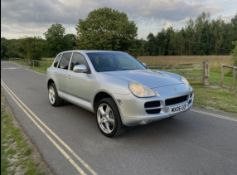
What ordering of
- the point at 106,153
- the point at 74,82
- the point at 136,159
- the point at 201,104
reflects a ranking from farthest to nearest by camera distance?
Answer: the point at 201,104 → the point at 74,82 → the point at 106,153 → the point at 136,159

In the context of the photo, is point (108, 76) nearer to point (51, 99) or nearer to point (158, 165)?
point (158, 165)

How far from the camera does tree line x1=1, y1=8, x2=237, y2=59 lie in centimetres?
3644

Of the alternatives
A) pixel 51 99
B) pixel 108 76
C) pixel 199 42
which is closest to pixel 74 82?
pixel 108 76

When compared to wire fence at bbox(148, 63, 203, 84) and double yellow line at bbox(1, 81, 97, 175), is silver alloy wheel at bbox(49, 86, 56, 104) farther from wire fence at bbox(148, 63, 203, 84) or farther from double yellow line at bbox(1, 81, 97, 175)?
wire fence at bbox(148, 63, 203, 84)

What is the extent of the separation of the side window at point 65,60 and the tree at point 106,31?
92.1ft

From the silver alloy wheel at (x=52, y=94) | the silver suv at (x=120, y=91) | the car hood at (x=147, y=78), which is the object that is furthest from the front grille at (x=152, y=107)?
the silver alloy wheel at (x=52, y=94)

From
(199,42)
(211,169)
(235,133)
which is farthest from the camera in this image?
(199,42)

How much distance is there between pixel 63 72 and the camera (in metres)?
7.21

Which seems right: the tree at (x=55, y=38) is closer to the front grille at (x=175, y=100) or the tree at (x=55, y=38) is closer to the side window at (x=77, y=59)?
the side window at (x=77, y=59)

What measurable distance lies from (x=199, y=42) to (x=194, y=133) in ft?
281

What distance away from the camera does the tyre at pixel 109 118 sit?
4.90m

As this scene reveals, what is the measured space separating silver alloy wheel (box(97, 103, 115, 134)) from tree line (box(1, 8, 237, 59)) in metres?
2.10

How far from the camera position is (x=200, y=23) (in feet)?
285

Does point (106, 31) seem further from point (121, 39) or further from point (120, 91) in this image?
point (120, 91)
